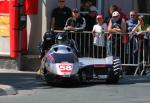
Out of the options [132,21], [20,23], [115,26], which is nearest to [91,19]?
[115,26]

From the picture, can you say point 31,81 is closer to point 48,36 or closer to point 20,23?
point 48,36

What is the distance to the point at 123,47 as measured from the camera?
60.1ft

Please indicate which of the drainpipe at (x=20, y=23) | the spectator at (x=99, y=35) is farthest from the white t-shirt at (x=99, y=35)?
the drainpipe at (x=20, y=23)

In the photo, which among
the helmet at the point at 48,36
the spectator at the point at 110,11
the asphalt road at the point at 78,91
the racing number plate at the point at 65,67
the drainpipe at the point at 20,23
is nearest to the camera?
the asphalt road at the point at 78,91

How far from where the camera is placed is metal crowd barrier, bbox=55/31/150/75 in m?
18.1

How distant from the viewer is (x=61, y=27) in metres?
18.6

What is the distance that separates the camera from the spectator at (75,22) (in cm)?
1814

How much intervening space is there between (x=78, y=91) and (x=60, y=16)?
4.50 m

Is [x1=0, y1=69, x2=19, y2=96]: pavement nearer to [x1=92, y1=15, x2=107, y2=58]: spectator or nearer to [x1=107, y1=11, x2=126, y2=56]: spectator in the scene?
[x1=92, y1=15, x2=107, y2=58]: spectator

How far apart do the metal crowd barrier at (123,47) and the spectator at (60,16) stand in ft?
1.81

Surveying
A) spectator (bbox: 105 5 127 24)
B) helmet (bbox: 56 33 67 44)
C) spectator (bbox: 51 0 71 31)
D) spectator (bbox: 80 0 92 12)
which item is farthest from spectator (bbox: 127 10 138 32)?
helmet (bbox: 56 33 67 44)

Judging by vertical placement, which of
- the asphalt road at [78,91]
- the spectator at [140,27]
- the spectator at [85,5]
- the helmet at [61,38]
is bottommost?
the asphalt road at [78,91]

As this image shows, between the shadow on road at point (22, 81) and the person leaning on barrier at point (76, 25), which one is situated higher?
the person leaning on barrier at point (76, 25)

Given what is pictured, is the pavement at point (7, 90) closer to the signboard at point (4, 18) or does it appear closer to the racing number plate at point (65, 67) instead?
the racing number plate at point (65, 67)
